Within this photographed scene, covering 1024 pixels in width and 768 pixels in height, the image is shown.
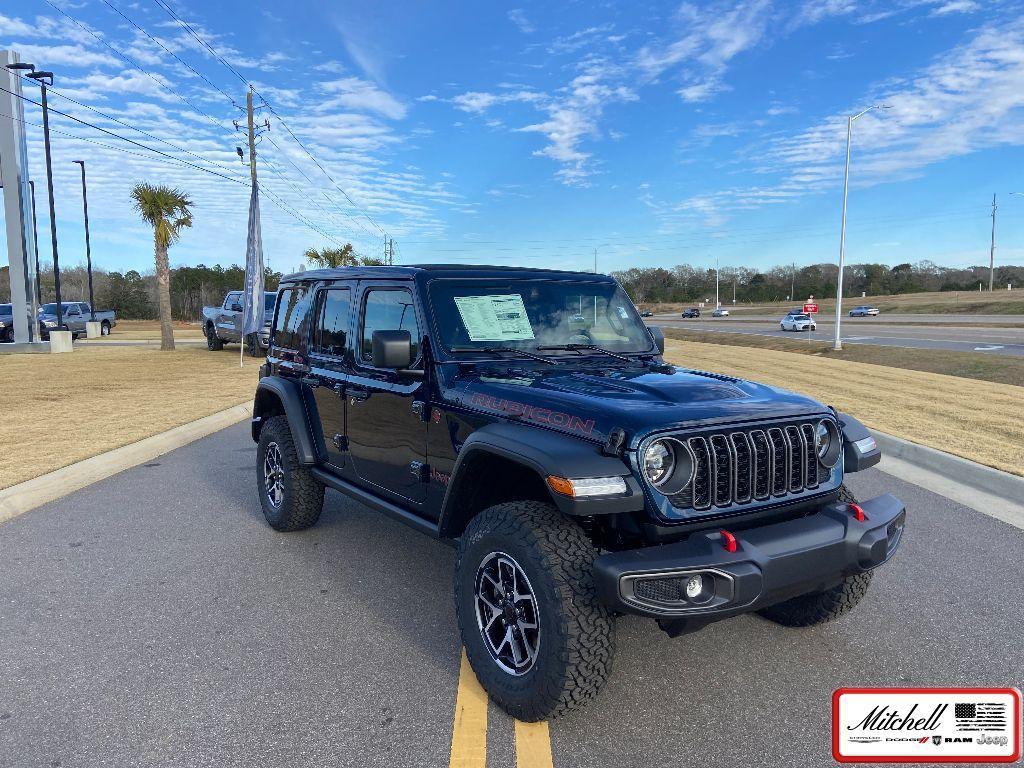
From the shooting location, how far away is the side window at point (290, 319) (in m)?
5.39

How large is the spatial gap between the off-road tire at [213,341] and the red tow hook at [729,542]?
24460 mm

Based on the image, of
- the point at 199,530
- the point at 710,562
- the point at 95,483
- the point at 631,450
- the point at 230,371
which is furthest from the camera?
the point at 230,371

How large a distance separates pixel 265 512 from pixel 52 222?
3082 cm

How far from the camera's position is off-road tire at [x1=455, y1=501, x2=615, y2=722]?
8.97ft

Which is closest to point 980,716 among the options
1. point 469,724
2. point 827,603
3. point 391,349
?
point 827,603

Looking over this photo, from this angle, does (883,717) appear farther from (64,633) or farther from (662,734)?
(64,633)

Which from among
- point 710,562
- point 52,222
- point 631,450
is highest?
point 52,222


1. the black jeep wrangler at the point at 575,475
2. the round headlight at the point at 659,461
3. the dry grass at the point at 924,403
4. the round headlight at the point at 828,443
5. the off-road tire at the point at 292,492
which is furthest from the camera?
the dry grass at the point at 924,403

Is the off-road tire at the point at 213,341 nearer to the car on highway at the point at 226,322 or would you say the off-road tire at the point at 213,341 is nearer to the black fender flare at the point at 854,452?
the car on highway at the point at 226,322

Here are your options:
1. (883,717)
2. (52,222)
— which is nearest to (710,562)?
(883,717)

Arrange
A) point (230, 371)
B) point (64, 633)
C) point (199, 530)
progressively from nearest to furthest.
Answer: point (64, 633), point (199, 530), point (230, 371)

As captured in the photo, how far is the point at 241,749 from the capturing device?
2.73 m

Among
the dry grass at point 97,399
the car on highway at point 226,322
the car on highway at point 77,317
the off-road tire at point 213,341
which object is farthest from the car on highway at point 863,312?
the car on highway at point 77,317

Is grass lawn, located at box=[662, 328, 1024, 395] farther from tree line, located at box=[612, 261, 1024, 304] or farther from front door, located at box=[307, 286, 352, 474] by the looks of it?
tree line, located at box=[612, 261, 1024, 304]
